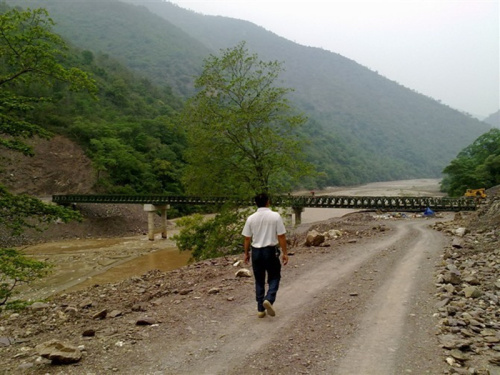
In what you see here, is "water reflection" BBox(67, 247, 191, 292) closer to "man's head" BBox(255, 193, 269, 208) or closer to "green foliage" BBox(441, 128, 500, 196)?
"man's head" BBox(255, 193, 269, 208)

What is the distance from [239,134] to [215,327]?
11.2 metres

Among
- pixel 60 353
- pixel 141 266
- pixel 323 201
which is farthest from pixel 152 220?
pixel 60 353

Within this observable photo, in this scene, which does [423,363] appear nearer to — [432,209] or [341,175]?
[432,209]

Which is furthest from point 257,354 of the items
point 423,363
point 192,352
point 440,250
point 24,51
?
point 440,250

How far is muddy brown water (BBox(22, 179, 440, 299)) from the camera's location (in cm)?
1816

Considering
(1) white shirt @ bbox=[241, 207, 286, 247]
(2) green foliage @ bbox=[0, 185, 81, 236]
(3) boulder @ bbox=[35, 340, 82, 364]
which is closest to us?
(3) boulder @ bbox=[35, 340, 82, 364]

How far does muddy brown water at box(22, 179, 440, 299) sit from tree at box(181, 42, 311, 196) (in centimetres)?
667

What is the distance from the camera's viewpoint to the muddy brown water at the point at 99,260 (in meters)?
18.2

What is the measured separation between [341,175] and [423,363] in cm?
10921

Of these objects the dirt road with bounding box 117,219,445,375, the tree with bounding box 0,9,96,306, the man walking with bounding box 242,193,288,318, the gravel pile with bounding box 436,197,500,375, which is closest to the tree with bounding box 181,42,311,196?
the gravel pile with bounding box 436,197,500,375

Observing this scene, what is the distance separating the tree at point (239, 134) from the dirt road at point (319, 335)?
26.3 feet

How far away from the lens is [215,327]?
5.45 metres

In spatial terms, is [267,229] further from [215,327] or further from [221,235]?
[221,235]

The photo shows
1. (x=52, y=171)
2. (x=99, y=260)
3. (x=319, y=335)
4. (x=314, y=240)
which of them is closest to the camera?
(x=319, y=335)
